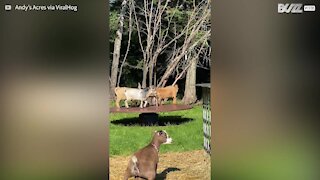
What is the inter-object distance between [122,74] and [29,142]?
67 centimetres

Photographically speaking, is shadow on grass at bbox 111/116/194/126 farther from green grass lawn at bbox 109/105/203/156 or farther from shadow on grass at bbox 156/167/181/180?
shadow on grass at bbox 156/167/181/180

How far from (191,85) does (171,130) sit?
0.29 m

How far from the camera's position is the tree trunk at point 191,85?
106 inches

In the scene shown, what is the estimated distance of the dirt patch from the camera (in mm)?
2678

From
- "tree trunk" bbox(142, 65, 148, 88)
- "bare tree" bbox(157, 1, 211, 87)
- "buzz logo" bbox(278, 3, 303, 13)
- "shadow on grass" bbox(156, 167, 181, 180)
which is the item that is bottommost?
"shadow on grass" bbox(156, 167, 181, 180)

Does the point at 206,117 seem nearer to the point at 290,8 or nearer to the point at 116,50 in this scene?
the point at 116,50

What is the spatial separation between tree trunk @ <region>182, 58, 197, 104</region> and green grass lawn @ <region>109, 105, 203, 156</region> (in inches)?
2.3

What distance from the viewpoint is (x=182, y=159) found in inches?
107

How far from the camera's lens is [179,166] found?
2.70 m

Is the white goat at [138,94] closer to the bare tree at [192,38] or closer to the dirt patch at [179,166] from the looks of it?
the bare tree at [192,38]

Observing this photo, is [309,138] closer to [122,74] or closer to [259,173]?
[259,173]

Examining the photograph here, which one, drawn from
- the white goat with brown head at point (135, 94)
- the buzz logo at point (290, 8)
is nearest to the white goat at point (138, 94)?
the white goat with brown head at point (135, 94)

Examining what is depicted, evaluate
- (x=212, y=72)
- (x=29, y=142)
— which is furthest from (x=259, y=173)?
(x=29, y=142)

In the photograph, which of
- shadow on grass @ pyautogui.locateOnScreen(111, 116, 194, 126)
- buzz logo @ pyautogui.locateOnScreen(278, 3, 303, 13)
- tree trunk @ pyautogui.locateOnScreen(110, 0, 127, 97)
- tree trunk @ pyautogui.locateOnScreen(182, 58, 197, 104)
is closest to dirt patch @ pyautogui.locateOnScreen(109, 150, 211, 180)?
shadow on grass @ pyautogui.locateOnScreen(111, 116, 194, 126)
